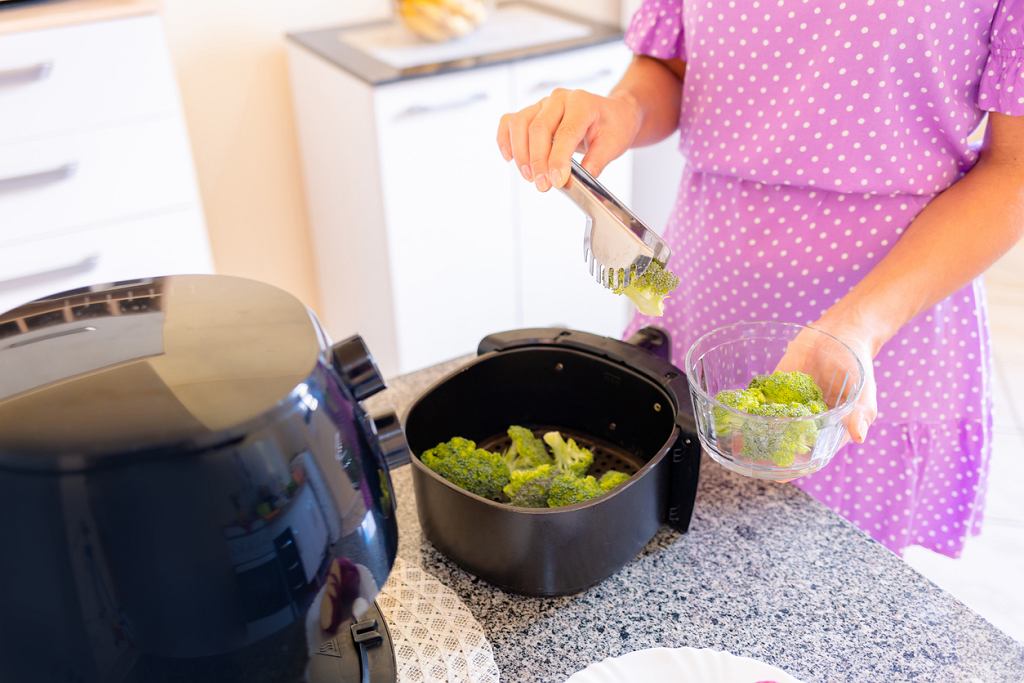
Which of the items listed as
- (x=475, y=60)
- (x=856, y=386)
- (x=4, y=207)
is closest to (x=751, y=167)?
(x=856, y=386)

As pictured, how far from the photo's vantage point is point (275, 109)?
248cm

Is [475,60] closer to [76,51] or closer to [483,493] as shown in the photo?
[76,51]

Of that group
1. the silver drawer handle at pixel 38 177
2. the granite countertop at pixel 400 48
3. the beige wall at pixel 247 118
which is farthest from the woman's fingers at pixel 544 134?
the beige wall at pixel 247 118

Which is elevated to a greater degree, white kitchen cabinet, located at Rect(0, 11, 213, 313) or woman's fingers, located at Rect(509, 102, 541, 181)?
woman's fingers, located at Rect(509, 102, 541, 181)

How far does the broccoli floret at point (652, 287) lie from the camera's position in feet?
2.87

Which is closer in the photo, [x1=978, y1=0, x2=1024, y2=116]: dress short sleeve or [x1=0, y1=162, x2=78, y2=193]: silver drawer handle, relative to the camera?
[x1=978, y1=0, x2=1024, y2=116]: dress short sleeve

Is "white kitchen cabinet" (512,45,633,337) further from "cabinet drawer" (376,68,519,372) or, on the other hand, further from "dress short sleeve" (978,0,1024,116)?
"dress short sleeve" (978,0,1024,116)

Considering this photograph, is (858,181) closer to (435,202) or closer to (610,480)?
(610,480)

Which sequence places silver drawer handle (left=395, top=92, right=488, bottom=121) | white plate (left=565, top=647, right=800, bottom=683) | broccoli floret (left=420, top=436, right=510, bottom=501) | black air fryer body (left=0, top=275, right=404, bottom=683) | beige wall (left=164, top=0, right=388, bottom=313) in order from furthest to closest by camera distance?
beige wall (left=164, top=0, right=388, bottom=313), silver drawer handle (left=395, top=92, right=488, bottom=121), broccoli floret (left=420, top=436, right=510, bottom=501), white plate (left=565, top=647, right=800, bottom=683), black air fryer body (left=0, top=275, right=404, bottom=683)

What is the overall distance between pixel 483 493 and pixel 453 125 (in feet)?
4.97

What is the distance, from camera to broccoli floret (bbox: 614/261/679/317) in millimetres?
875

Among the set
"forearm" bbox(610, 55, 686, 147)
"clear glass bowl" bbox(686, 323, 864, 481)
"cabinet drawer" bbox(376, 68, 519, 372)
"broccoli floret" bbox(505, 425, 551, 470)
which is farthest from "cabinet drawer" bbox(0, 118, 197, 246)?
"clear glass bowl" bbox(686, 323, 864, 481)

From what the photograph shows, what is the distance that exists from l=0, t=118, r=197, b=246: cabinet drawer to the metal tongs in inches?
59.0

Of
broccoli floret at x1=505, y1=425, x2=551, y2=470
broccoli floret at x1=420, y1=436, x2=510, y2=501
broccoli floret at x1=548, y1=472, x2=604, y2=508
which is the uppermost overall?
broccoli floret at x1=548, y1=472, x2=604, y2=508
